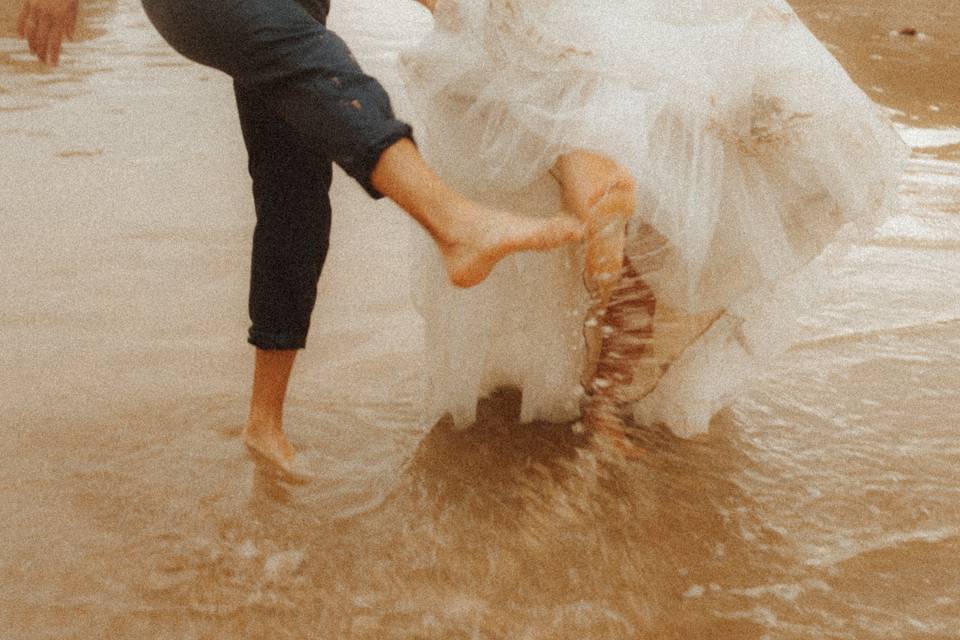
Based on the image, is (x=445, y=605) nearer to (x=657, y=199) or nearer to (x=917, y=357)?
(x=657, y=199)

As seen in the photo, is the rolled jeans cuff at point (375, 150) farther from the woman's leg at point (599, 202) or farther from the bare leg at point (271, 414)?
the bare leg at point (271, 414)

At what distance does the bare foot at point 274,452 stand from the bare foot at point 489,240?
63cm

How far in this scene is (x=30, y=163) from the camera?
3533mm

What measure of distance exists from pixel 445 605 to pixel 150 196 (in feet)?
7.59

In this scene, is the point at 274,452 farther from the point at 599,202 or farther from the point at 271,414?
the point at 599,202

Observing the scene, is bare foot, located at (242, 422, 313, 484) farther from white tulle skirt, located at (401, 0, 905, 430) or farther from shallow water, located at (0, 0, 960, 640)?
white tulle skirt, located at (401, 0, 905, 430)

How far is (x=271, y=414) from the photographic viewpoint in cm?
185

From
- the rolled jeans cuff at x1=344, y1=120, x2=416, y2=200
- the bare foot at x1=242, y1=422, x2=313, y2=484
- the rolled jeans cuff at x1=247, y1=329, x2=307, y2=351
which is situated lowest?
the bare foot at x1=242, y1=422, x2=313, y2=484

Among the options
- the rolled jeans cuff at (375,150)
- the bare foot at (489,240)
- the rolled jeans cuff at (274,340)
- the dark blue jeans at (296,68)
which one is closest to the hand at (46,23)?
the dark blue jeans at (296,68)

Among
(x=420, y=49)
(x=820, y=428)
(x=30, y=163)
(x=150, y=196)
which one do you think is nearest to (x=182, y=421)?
(x=420, y=49)

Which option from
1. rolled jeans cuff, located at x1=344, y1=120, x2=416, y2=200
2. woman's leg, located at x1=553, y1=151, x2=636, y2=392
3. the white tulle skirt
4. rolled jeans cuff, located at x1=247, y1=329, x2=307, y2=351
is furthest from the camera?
rolled jeans cuff, located at x1=247, y1=329, x2=307, y2=351

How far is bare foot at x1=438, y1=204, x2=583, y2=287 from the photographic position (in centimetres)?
134

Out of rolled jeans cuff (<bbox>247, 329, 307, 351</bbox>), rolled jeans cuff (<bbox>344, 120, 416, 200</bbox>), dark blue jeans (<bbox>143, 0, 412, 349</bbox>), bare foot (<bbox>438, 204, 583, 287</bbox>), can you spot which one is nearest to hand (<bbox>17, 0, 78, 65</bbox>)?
dark blue jeans (<bbox>143, 0, 412, 349</bbox>)

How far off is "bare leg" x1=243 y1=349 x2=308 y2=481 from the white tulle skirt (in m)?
0.45
